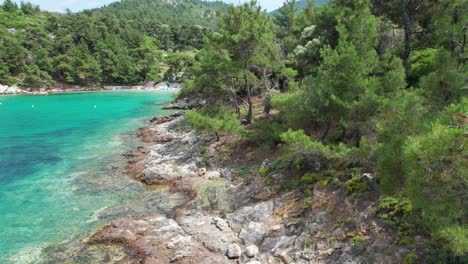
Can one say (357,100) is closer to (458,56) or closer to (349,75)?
(349,75)

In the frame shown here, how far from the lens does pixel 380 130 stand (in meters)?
9.62

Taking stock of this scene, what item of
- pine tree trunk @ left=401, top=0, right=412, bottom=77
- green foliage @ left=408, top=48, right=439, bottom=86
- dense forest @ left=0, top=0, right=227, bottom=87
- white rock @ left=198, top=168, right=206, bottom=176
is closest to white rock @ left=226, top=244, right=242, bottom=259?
white rock @ left=198, top=168, right=206, bottom=176

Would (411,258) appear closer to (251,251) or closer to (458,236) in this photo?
(458,236)

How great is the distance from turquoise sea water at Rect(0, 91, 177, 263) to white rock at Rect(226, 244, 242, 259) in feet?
24.9

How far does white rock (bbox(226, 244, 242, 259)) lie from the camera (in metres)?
12.1

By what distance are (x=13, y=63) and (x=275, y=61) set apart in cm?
9954

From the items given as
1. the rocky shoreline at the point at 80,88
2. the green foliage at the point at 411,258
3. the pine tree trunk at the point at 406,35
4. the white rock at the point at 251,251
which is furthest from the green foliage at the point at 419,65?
the rocky shoreline at the point at 80,88

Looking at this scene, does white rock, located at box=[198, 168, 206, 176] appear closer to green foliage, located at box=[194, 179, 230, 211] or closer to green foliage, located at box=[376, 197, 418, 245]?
green foliage, located at box=[194, 179, 230, 211]

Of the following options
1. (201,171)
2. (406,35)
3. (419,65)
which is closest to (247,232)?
(201,171)

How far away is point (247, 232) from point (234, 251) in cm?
138

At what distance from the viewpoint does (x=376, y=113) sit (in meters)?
13.4

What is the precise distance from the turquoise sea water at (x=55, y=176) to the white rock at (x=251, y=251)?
8.28m

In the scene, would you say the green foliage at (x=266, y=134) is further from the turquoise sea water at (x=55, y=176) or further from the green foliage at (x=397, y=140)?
the green foliage at (x=397, y=140)

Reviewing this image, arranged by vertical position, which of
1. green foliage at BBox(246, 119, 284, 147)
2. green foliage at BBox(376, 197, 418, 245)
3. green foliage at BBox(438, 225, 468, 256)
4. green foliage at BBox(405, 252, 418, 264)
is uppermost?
green foliage at BBox(438, 225, 468, 256)
